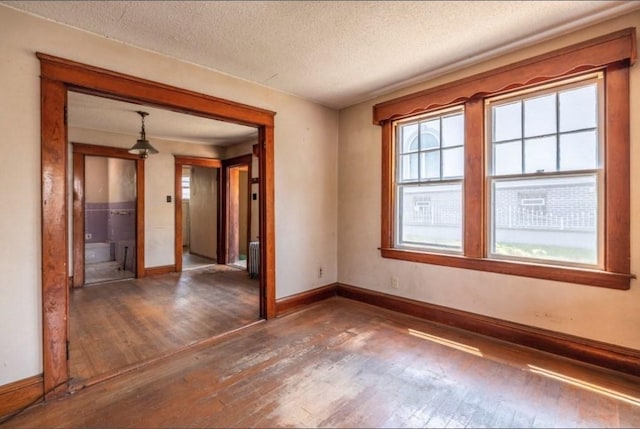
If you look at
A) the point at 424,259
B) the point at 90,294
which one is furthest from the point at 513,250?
the point at 90,294

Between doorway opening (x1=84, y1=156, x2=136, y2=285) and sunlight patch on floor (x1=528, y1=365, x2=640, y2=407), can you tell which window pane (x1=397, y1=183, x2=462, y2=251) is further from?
doorway opening (x1=84, y1=156, x2=136, y2=285)

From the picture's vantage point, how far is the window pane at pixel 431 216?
314cm

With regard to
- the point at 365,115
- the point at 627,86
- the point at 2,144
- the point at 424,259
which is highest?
the point at 365,115

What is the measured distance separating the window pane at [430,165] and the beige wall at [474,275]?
1.74 ft

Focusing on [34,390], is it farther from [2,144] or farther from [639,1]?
[639,1]

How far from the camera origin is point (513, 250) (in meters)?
2.78

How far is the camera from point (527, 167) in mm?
2670

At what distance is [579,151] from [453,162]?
99 cm

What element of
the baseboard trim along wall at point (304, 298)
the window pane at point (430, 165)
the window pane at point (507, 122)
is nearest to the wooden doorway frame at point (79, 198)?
the baseboard trim along wall at point (304, 298)

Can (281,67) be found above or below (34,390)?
above

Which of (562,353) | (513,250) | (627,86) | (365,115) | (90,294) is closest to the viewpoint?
(627,86)

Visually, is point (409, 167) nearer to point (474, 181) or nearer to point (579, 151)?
point (474, 181)

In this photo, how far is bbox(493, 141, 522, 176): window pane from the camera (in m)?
2.73

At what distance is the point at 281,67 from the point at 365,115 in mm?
1346
